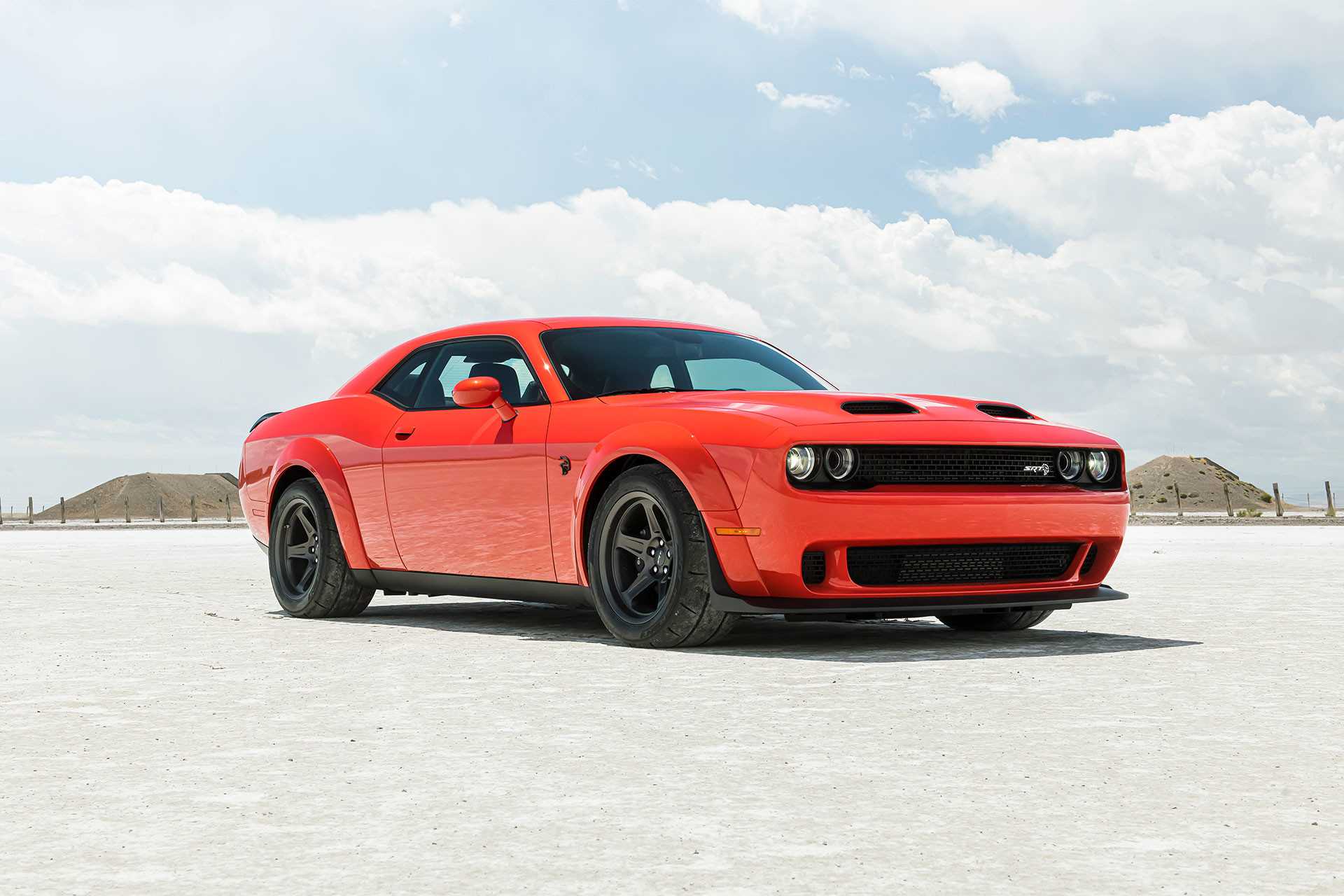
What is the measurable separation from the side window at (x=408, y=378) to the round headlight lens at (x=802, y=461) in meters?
2.71

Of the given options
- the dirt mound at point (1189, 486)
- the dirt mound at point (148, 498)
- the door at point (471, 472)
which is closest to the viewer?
the door at point (471, 472)

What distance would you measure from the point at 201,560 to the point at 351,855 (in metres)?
13.3

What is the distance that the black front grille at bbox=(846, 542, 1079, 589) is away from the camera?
583 centimetres

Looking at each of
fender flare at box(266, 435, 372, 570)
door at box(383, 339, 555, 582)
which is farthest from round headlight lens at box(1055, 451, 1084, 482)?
fender flare at box(266, 435, 372, 570)

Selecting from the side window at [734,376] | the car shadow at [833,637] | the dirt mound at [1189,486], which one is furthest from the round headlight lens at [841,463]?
the dirt mound at [1189,486]

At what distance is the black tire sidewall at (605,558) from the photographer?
5.86m

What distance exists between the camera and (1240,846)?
295 centimetres

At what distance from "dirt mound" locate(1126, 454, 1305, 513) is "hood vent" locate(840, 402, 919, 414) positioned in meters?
73.1

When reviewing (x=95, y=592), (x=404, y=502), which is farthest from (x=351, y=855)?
(x=95, y=592)

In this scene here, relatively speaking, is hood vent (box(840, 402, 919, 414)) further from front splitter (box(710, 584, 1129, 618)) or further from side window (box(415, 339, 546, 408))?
side window (box(415, 339, 546, 408))

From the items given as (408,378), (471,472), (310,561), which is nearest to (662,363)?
(471,472)

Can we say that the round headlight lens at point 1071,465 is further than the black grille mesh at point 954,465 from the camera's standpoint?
Yes

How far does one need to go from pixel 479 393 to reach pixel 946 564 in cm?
226

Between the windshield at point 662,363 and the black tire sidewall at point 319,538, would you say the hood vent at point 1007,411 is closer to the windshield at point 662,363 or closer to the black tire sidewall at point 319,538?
the windshield at point 662,363
